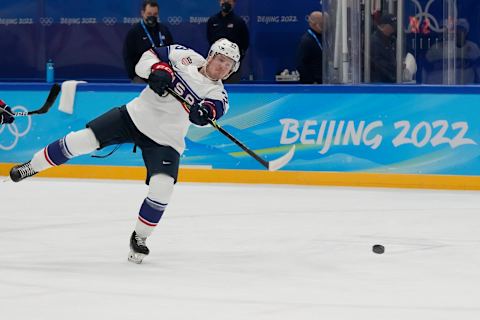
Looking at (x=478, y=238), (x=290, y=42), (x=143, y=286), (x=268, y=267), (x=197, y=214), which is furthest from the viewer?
(x=290, y=42)

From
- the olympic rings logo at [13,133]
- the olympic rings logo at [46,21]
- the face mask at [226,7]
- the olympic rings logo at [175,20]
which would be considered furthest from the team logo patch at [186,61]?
the olympic rings logo at [46,21]

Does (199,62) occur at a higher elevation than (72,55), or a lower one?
higher

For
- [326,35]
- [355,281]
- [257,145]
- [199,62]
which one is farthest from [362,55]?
[355,281]

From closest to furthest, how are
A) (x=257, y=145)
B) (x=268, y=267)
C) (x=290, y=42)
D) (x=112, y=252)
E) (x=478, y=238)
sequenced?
(x=268, y=267)
(x=112, y=252)
(x=478, y=238)
(x=257, y=145)
(x=290, y=42)

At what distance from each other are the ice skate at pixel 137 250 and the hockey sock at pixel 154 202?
0.03 meters

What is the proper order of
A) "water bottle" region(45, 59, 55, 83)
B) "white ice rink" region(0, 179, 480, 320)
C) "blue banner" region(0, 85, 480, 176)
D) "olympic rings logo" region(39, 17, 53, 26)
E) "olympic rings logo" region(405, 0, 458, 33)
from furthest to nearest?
"olympic rings logo" region(39, 17, 53, 26) < "water bottle" region(45, 59, 55, 83) < "olympic rings logo" region(405, 0, 458, 33) < "blue banner" region(0, 85, 480, 176) < "white ice rink" region(0, 179, 480, 320)

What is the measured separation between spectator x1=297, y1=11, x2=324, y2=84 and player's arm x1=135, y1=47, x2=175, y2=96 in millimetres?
3834

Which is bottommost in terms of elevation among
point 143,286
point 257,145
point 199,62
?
point 257,145

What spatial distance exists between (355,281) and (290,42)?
19.3 feet

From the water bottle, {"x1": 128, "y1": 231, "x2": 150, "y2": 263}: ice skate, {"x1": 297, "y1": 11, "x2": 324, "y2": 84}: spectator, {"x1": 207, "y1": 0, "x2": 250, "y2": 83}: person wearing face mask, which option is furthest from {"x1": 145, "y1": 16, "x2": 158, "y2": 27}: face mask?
{"x1": 128, "y1": 231, "x2": 150, "y2": 263}: ice skate

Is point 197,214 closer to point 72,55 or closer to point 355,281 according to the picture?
point 355,281

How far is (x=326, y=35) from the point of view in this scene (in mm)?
9375

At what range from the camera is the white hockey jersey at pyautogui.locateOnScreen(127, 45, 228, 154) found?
5738mm

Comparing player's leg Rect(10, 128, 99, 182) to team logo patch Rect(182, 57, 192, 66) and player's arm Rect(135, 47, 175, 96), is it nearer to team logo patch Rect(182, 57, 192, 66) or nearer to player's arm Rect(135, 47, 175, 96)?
player's arm Rect(135, 47, 175, 96)
